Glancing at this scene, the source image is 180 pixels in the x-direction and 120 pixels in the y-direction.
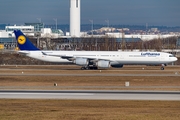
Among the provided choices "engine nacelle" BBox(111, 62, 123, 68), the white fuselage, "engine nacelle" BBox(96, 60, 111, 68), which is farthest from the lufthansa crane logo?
"engine nacelle" BBox(111, 62, 123, 68)

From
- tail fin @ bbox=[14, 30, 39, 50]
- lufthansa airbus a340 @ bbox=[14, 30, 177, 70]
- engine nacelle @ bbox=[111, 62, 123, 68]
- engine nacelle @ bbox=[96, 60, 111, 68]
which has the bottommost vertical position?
engine nacelle @ bbox=[111, 62, 123, 68]

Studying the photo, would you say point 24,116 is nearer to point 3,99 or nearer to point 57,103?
point 57,103

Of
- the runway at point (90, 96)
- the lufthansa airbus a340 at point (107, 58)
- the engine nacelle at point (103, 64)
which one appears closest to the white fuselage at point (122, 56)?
the lufthansa airbus a340 at point (107, 58)

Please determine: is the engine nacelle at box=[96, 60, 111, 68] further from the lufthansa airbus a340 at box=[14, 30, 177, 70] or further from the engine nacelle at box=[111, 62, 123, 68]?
the engine nacelle at box=[111, 62, 123, 68]

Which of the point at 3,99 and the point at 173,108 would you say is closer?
the point at 173,108

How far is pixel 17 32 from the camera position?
92188mm

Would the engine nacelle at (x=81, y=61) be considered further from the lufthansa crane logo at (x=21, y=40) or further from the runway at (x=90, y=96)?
the runway at (x=90, y=96)

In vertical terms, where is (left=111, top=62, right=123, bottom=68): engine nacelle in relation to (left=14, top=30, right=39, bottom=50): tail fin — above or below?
below

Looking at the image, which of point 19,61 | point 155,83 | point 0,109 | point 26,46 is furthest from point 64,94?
point 19,61

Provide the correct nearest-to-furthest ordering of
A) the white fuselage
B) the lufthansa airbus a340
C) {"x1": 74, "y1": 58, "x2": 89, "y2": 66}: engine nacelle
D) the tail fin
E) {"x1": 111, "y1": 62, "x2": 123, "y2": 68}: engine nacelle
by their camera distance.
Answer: {"x1": 74, "y1": 58, "x2": 89, "y2": 66}: engine nacelle < the lufthansa airbus a340 < the white fuselage < {"x1": 111, "y1": 62, "x2": 123, "y2": 68}: engine nacelle < the tail fin

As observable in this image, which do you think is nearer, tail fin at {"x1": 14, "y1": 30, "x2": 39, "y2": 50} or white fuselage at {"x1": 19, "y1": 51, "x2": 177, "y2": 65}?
white fuselage at {"x1": 19, "y1": 51, "x2": 177, "y2": 65}

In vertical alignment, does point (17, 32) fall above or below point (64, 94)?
above

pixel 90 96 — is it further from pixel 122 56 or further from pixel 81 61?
pixel 122 56

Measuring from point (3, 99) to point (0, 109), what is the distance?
5.52 m
